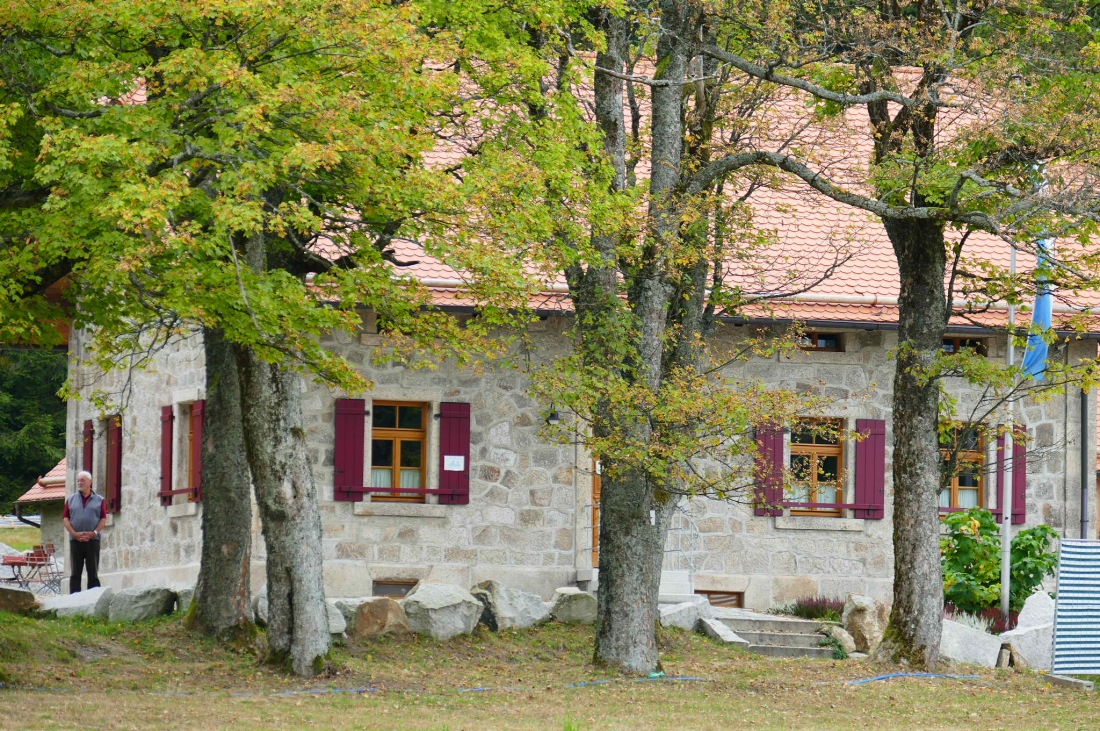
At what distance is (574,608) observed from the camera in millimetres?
16906

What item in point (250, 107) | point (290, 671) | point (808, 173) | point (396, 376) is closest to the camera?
point (250, 107)

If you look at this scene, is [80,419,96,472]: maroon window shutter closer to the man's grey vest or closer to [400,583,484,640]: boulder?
the man's grey vest

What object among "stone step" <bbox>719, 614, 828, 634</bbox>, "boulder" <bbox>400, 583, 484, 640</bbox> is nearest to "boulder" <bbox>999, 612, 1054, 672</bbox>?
"stone step" <bbox>719, 614, 828, 634</bbox>

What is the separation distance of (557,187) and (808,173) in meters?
2.36

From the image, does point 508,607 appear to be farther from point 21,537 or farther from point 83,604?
point 21,537

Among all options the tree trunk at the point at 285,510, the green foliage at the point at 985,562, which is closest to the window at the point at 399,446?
the tree trunk at the point at 285,510

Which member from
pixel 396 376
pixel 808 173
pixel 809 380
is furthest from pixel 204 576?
pixel 809 380

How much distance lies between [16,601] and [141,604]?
1.62 meters

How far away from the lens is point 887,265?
2006 cm

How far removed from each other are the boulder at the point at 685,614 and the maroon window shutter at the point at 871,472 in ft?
9.79

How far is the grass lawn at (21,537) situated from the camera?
131 ft

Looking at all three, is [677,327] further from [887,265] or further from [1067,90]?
[887,265]

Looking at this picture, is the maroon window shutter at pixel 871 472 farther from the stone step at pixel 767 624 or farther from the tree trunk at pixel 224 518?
the tree trunk at pixel 224 518

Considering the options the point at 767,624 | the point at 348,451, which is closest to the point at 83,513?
the point at 348,451
